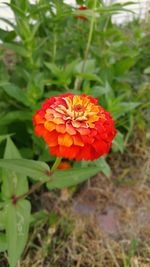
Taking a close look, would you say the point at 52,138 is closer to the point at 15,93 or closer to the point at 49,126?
the point at 49,126

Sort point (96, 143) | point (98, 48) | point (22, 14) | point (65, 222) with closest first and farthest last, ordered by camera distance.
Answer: point (96, 143) < point (22, 14) < point (65, 222) < point (98, 48)

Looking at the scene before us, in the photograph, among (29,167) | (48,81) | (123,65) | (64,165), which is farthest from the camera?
(123,65)

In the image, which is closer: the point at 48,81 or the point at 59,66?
the point at 48,81

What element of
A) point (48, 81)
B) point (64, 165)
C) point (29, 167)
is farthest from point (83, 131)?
point (64, 165)

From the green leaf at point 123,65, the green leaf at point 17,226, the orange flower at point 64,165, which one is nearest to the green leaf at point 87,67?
the green leaf at point 123,65

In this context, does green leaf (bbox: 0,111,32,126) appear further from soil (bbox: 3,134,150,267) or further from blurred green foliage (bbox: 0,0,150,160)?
soil (bbox: 3,134,150,267)

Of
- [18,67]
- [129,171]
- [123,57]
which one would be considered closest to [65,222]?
[129,171]

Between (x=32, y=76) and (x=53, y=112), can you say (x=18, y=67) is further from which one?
(x=53, y=112)
